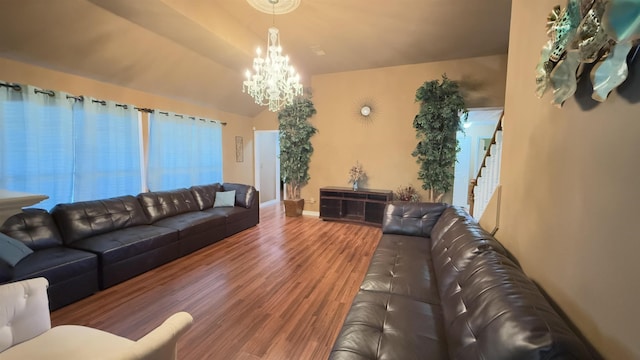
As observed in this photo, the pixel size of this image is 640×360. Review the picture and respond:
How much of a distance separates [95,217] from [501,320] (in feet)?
13.1

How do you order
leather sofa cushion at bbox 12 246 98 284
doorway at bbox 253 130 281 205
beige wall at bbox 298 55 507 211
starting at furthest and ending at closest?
doorway at bbox 253 130 281 205 → beige wall at bbox 298 55 507 211 → leather sofa cushion at bbox 12 246 98 284

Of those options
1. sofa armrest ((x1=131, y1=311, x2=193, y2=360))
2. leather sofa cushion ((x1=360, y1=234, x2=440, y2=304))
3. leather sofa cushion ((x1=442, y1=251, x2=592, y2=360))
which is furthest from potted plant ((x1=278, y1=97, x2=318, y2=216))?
sofa armrest ((x1=131, y1=311, x2=193, y2=360))

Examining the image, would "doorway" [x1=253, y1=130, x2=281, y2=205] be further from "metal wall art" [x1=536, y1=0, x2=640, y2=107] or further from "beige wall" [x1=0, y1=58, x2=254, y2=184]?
"metal wall art" [x1=536, y1=0, x2=640, y2=107]

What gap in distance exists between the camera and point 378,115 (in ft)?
17.4

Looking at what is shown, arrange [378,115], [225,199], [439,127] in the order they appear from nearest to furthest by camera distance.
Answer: [439,127]
[225,199]
[378,115]

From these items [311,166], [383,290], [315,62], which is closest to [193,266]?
[383,290]

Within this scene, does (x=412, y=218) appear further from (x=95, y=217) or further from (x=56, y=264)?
(x=95, y=217)

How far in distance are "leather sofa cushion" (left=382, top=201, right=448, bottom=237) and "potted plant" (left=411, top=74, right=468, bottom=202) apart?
1716 millimetres

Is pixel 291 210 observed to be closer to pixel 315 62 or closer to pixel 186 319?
pixel 315 62

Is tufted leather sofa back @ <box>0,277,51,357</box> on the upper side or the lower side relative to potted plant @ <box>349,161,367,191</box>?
lower

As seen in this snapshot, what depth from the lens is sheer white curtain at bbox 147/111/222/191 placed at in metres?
4.36

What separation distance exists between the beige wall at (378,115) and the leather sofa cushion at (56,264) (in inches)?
163

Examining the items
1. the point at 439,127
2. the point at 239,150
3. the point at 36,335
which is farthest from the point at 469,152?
the point at 36,335

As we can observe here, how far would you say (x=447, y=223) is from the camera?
8.05 ft
